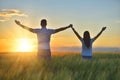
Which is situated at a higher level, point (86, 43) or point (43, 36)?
point (43, 36)

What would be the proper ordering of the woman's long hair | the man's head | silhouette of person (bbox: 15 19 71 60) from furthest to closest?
the woman's long hair < silhouette of person (bbox: 15 19 71 60) < the man's head

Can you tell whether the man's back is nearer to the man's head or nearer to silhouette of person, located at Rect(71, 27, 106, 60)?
the man's head

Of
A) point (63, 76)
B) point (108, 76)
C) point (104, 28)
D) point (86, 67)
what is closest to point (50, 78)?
point (63, 76)

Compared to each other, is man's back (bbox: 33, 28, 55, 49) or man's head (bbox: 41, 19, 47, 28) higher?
man's head (bbox: 41, 19, 47, 28)

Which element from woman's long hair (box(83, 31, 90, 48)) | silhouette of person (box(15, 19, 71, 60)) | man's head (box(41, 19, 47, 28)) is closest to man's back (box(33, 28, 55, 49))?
silhouette of person (box(15, 19, 71, 60))

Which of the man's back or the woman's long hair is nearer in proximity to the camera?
the man's back

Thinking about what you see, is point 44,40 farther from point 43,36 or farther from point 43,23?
point 43,23

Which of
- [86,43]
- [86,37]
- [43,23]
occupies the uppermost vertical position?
[43,23]

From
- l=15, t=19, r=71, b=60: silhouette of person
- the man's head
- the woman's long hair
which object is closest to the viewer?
the man's head

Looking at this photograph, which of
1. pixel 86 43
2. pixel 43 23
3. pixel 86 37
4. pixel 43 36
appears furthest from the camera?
pixel 86 43

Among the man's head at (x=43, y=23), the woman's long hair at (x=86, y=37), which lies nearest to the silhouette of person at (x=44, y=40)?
the man's head at (x=43, y=23)

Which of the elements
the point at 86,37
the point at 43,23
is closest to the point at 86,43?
the point at 86,37

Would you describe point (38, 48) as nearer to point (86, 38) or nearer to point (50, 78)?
point (86, 38)

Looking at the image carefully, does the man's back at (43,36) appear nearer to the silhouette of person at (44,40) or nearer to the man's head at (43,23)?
the silhouette of person at (44,40)
